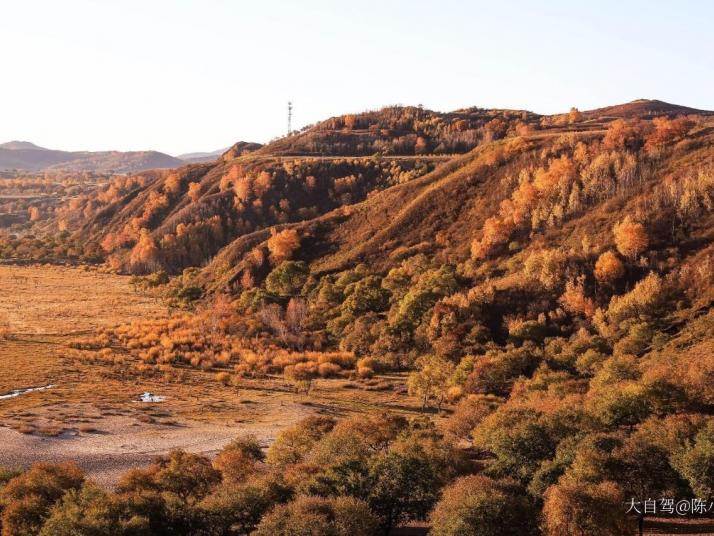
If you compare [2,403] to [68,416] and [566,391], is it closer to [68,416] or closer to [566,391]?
[68,416]

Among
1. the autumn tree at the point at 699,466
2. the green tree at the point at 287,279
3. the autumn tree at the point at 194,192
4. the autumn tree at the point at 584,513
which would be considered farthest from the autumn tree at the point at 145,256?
the autumn tree at the point at 584,513

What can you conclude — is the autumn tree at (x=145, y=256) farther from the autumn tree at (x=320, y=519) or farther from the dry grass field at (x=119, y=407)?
the autumn tree at (x=320, y=519)

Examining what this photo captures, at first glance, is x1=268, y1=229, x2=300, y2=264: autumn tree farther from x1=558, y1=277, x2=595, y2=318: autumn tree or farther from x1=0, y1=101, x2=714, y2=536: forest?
x1=558, y1=277, x2=595, y2=318: autumn tree

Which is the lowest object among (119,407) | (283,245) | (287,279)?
(119,407)

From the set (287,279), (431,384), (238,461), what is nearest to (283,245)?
(287,279)

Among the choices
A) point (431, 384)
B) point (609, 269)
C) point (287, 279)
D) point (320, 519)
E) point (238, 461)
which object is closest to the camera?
point (320, 519)

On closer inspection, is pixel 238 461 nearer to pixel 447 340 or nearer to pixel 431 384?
pixel 431 384

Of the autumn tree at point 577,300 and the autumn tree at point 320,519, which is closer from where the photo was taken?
the autumn tree at point 320,519
